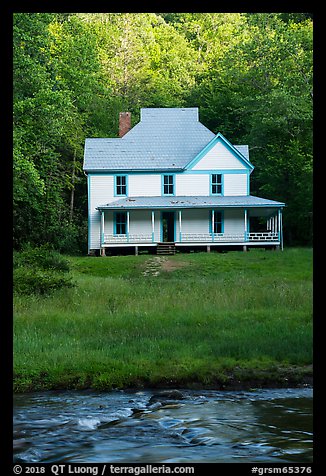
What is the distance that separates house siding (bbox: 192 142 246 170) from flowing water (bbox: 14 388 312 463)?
24629 millimetres

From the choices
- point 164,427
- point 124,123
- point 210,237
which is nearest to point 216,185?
point 210,237

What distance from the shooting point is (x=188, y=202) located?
109 feet

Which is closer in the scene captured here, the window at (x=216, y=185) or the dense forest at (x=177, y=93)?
the dense forest at (x=177, y=93)

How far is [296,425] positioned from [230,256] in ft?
65.3

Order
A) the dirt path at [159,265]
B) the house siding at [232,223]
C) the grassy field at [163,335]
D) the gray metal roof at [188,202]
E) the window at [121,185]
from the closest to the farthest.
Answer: the grassy field at [163,335], the dirt path at [159,265], the gray metal roof at [188,202], the house siding at [232,223], the window at [121,185]

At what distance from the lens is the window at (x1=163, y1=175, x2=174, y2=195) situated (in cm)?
3459

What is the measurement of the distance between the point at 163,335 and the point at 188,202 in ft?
67.6

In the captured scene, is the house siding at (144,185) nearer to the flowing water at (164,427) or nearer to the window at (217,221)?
the window at (217,221)

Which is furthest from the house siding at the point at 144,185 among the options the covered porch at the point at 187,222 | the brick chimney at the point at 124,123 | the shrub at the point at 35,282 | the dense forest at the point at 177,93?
the shrub at the point at 35,282

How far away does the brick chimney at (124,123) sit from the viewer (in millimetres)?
36781

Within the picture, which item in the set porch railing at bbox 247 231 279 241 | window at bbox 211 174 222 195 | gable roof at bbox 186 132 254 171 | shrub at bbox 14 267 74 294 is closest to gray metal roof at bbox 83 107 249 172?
gable roof at bbox 186 132 254 171

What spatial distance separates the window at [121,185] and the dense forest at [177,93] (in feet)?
7.88

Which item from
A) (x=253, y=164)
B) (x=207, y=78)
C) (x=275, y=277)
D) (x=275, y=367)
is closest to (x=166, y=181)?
(x=253, y=164)

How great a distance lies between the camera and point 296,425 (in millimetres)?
8633
